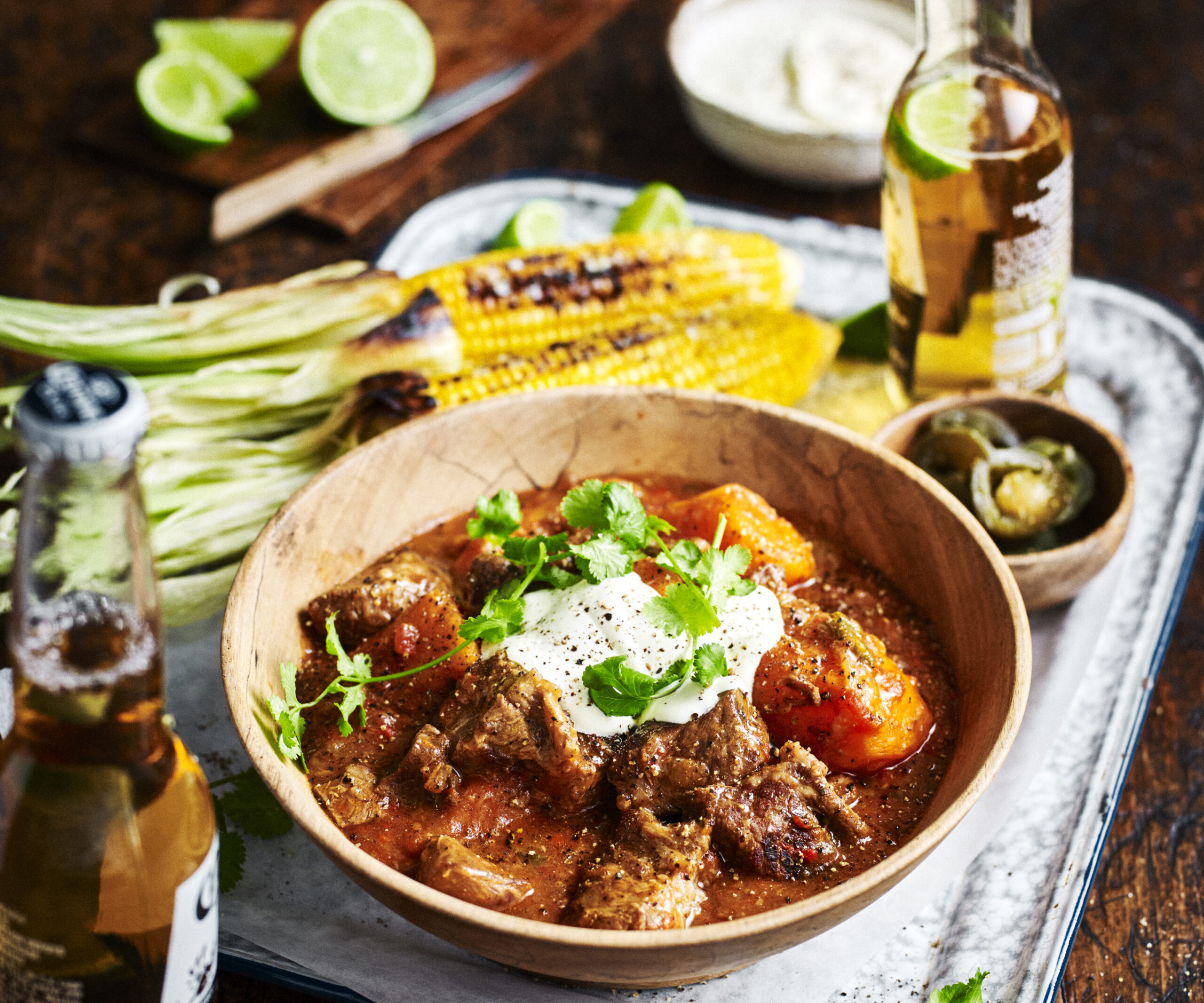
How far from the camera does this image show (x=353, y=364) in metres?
3.71

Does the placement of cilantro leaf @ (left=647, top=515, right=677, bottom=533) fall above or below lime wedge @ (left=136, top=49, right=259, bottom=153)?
above

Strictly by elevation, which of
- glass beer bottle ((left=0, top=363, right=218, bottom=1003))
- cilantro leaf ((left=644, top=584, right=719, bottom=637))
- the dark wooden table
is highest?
glass beer bottle ((left=0, top=363, right=218, bottom=1003))

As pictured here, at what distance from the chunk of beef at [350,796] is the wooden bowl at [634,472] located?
0.22 feet

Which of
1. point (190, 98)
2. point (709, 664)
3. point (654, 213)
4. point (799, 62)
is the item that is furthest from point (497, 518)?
point (190, 98)

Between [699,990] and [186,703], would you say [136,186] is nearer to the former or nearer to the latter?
[186,703]

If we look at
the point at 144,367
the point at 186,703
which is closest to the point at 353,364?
the point at 144,367

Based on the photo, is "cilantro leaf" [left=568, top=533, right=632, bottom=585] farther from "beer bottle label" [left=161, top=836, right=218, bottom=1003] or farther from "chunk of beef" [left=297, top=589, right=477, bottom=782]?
"beer bottle label" [left=161, top=836, right=218, bottom=1003]

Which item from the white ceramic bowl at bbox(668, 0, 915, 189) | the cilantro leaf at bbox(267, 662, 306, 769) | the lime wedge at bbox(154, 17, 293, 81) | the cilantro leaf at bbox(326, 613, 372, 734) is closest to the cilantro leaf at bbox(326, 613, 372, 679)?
the cilantro leaf at bbox(326, 613, 372, 734)

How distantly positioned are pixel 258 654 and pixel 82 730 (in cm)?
76

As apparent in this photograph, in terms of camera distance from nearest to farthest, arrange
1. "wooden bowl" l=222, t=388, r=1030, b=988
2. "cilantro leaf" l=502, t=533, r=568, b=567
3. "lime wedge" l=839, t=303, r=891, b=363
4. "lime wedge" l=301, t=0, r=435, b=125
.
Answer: "wooden bowl" l=222, t=388, r=1030, b=988
"cilantro leaf" l=502, t=533, r=568, b=567
"lime wedge" l=839, t=303, r=891, b=363
"lime wedge" l=301, t=0, r=435, b=125

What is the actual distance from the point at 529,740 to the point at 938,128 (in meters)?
2.14

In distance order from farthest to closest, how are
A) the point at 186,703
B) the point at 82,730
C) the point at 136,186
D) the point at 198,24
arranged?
1. the point at 198,24
2. the point at 136,186
3. the point at 186,703
4. the point at 82,730

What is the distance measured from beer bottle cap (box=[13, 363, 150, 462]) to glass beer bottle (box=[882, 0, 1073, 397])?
8.04 feet

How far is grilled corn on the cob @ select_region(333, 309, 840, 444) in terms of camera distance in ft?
11.9
